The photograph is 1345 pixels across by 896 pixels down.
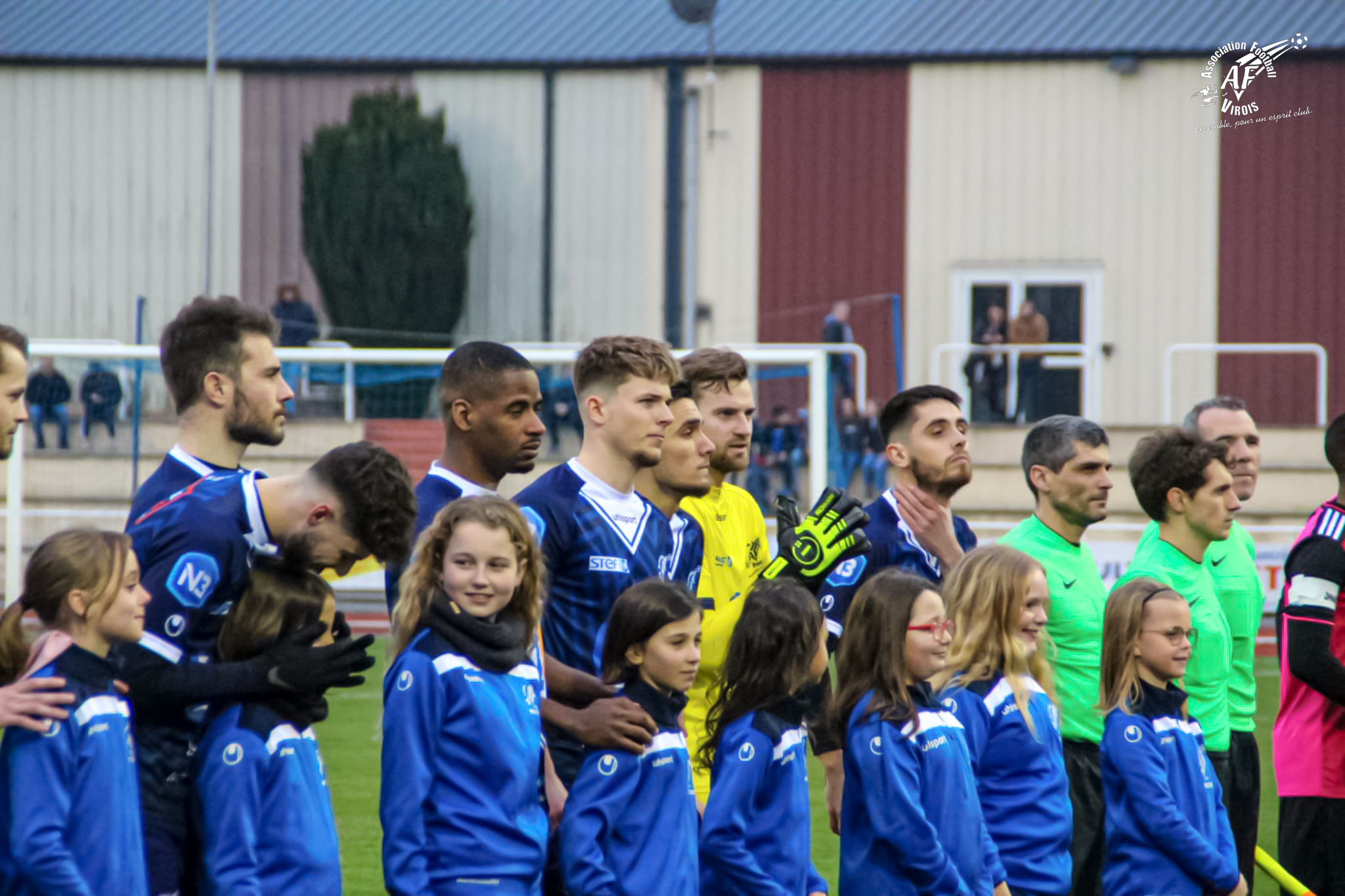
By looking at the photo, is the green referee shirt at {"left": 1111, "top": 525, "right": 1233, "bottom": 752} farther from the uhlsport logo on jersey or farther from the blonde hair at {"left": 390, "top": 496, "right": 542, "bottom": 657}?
the uhlsport logo on jersey

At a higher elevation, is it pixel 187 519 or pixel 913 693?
pixel 187 519

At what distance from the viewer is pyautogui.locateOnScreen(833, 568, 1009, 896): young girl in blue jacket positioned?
377 centimetres

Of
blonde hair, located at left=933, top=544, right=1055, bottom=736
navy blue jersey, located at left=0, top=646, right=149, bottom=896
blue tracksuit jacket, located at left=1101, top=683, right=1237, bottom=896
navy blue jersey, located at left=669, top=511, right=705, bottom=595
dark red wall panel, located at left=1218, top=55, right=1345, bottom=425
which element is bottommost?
blue tracksuit jacket, located at left=1101, top=683, right=1237, bottom=896

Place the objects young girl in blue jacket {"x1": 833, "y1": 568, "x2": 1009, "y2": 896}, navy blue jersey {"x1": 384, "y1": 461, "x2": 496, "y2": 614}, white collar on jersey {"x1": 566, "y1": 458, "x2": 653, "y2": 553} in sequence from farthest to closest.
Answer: white collar on jersey {"x1": 566, "y1": 458, "x2": 653, "y2": 553} → navy blue jersey {"x1": 384, "y1": 461, "x2": 496, "y2": 614} → young girl in blue jacket {"x1": 833, "y1": 568, "x2": 1009, "y2": 896}

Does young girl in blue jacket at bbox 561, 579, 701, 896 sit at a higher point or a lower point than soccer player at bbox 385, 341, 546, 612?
lower

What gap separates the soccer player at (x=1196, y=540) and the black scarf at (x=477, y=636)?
2141mm

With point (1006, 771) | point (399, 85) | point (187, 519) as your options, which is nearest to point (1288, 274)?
point (399, 85)

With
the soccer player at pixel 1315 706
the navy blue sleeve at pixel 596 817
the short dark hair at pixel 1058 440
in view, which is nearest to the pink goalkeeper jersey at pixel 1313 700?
the soccer player at pixel 1315 706

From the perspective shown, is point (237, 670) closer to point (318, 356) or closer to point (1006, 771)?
point (1006, 771)

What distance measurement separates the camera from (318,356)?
13086 millimetres

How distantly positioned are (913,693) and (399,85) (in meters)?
18.6

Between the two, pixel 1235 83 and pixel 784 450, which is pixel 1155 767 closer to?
pixel 784 450

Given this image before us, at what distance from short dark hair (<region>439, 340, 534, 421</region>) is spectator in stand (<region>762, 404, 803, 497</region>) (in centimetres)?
993

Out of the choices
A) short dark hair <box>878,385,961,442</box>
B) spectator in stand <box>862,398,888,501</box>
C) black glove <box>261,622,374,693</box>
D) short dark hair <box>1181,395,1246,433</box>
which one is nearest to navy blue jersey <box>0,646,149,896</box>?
black glove <box>261,622,374,693</box>
